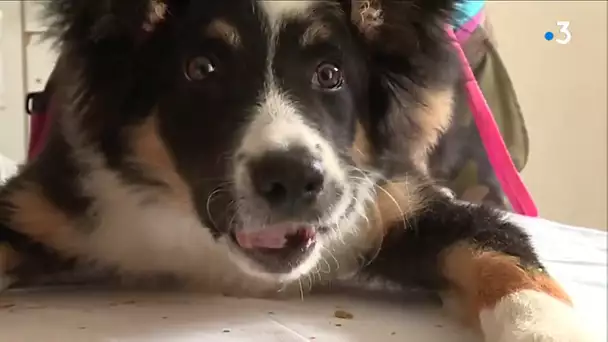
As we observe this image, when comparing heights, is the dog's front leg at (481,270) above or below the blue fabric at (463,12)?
below

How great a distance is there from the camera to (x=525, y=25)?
2324 mm

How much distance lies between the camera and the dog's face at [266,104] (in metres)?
0.91

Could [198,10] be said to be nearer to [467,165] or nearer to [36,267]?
[36,267]

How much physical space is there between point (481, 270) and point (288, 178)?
11.0 inches

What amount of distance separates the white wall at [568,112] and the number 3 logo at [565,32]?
0.9 inches

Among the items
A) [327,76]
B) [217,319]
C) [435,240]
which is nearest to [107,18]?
[327,76]

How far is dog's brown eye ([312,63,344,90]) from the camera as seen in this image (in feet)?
3.35

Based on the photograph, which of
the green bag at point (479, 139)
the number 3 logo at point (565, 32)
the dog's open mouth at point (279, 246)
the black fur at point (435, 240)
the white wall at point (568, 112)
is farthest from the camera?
the white wall at point (568, 112)

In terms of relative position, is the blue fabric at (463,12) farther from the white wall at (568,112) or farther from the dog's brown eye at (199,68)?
the white wall at (568,112)

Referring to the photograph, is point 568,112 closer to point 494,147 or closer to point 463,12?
point 494,147

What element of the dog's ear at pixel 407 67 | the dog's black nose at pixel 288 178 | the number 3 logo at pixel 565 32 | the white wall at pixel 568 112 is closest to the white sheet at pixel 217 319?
the dog's black nose at pixel 288 178

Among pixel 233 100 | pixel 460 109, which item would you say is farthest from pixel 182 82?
pixel 460 109

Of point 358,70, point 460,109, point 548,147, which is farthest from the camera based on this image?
point 548,147

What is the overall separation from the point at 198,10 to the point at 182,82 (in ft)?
0.28
